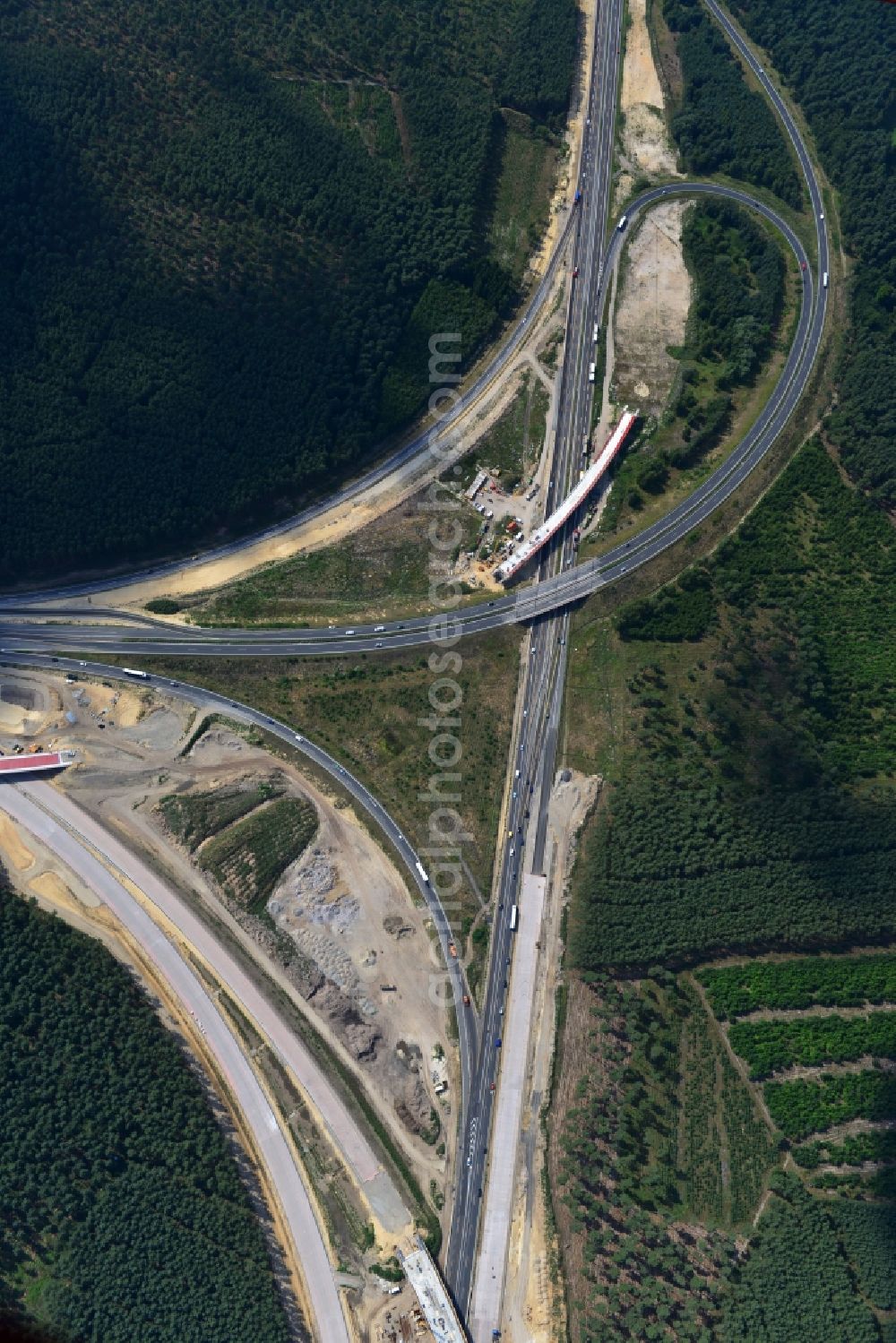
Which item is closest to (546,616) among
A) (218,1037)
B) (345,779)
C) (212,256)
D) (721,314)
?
(345,779)

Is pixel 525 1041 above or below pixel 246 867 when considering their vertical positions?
below

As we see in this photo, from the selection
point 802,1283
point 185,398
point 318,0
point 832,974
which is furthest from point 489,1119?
point 318,0

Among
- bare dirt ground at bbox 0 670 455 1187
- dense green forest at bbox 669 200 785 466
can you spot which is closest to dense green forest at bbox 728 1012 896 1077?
bare dirt ground at bbox 0 670 455 1187

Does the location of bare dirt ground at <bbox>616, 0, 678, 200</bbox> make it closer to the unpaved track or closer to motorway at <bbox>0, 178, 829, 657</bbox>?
motorway at <bbox>0, 178, 829, 657</bbox>

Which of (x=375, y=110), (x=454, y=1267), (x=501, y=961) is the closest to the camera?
(x=454, y=1267)

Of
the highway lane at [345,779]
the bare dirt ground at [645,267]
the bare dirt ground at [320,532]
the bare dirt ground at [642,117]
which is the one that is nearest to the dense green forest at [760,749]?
the highway lane at [345,779]

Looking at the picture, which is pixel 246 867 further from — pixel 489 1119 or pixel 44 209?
pixel 44 209
